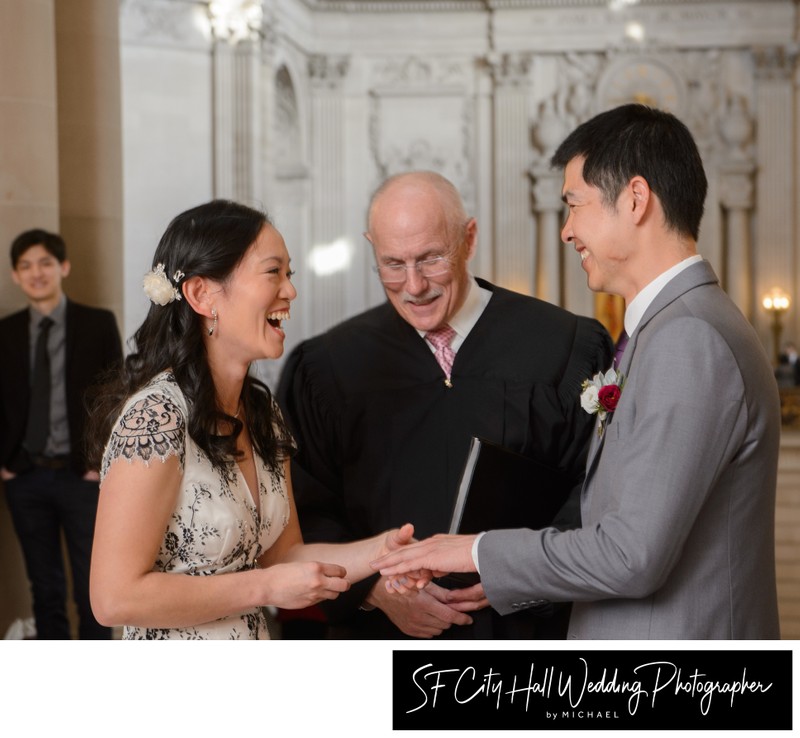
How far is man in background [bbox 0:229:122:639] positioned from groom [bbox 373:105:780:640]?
10.7ft

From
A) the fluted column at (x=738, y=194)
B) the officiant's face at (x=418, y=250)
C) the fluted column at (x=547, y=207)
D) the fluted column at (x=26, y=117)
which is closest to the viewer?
the officiant's face at (x=418, y=250)

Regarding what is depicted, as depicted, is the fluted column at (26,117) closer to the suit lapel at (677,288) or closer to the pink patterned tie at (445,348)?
the pink patterned tie at (445,348)

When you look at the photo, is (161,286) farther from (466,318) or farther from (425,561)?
(466,318)

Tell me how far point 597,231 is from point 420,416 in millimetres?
1176

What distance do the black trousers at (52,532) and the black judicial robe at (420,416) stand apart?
7.36 feet

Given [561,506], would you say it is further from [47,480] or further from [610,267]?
[47,480]

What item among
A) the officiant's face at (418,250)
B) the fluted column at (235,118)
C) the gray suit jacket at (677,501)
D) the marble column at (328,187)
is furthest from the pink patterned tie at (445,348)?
the marble column at (328,187)

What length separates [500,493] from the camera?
9.27 ft

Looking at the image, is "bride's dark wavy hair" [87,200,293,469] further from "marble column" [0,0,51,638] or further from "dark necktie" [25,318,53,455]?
"dark necktie" [25,318,53,455]

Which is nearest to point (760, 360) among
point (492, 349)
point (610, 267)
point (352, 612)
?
point (610, 267)

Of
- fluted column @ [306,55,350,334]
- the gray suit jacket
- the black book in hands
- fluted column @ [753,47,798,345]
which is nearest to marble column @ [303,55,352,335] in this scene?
fluted column @ [306,55,350,334]

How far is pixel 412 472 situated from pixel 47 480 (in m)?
2.66

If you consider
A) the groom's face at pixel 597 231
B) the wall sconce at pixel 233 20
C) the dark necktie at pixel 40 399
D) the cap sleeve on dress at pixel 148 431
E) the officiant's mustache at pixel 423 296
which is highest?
the wall sconce at pixel 233 20

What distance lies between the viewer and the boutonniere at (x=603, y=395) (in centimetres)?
240
